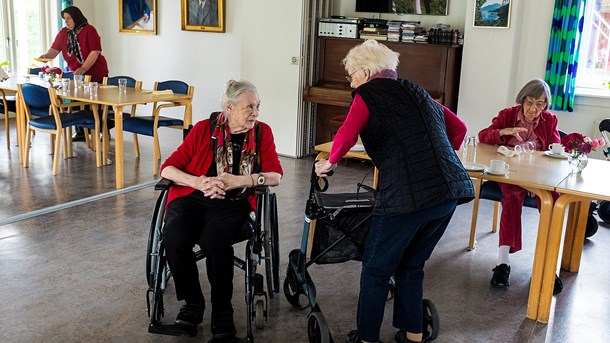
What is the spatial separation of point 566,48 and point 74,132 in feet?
17.5

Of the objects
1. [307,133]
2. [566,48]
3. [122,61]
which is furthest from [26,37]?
[566,48]

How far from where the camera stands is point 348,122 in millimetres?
2668

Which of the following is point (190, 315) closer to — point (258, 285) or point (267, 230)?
point (258, 285)

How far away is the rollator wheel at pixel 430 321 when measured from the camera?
9.89 feet

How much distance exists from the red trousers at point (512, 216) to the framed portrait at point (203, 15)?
5131 mm

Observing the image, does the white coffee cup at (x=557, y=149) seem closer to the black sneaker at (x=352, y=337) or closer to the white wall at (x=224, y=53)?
the black sneaker at (x=352, y=337)

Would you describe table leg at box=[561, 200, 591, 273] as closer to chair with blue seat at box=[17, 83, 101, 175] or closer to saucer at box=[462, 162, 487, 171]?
saucer at box=[462, 162, 487, 171]

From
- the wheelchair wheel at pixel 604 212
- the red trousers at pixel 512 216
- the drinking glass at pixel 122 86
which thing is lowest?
the wheelchair wheel at pixel 604 212

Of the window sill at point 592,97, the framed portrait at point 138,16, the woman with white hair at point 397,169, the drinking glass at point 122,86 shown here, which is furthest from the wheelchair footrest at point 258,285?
the framed portrait at point 138,16

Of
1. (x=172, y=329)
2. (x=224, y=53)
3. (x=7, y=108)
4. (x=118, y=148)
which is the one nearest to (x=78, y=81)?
(x=7, y=108)

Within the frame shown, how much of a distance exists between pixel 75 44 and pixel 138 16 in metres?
1.93

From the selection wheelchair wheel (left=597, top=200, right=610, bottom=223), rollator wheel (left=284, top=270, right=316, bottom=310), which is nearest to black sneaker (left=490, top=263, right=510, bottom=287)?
rollator wheel (left=284, top=270, right=316, bottom=310)

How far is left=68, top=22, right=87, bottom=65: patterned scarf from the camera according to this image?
702 cm

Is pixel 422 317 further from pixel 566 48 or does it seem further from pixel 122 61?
pixel 122 61
